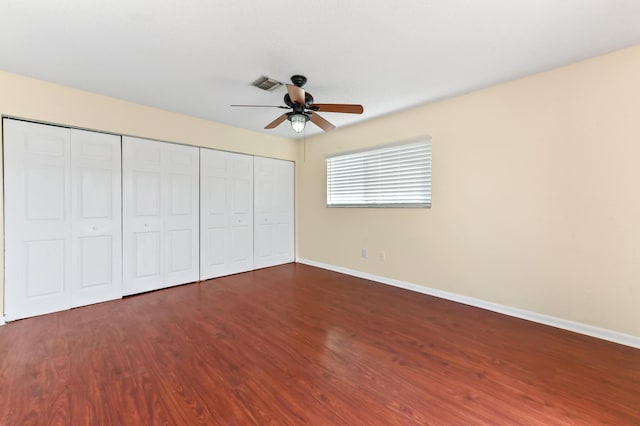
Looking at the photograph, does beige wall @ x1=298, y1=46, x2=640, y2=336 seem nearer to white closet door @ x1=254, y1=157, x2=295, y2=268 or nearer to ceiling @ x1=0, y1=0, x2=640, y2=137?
ceiling @ x1=0, y1=0, x2=640, y2=137

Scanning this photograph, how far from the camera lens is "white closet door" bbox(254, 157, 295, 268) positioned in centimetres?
486

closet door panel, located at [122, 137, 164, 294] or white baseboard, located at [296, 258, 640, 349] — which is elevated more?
closet door panel, located at [122, 137, 164, 294]

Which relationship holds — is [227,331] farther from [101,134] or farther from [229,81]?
[101,134]

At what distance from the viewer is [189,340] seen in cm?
234

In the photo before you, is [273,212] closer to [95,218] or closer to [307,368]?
[95,218]

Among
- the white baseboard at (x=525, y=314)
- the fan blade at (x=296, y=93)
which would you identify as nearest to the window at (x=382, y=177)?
the white baseboard at (x=525, y=314)

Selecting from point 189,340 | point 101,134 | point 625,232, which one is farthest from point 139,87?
point 625,232

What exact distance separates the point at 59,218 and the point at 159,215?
0.99 m

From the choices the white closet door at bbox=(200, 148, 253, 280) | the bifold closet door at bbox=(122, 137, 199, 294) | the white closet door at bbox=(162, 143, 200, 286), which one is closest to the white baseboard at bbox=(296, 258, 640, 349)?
the white closet door at bbox=(200, 148, 253, 280)

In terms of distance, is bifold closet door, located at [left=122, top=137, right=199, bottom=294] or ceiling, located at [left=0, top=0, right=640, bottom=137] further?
bifold closet door, located at [left=122, top=137, right=199, bottom=294]

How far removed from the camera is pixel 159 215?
3734 millimetres

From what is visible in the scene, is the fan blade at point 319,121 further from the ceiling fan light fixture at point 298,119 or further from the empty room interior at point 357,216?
the ceiling fan light fixture at point 298,119

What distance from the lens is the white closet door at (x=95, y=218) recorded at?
3100 millimetres

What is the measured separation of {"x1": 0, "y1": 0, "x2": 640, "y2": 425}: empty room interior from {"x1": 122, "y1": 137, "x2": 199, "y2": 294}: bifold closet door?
0.03 m
